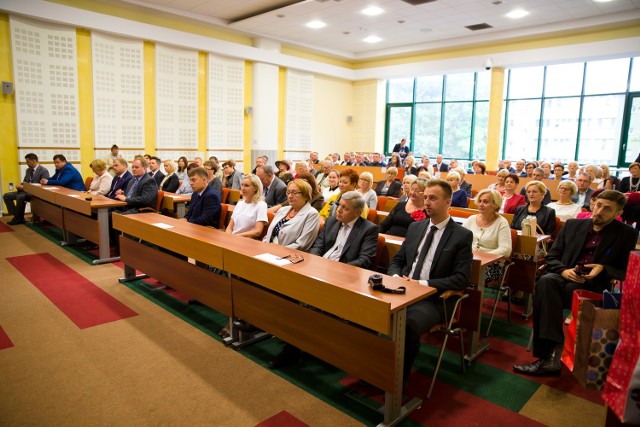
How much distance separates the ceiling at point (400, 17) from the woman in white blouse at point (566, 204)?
590cm

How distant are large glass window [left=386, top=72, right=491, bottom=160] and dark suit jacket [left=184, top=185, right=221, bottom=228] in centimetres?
1084

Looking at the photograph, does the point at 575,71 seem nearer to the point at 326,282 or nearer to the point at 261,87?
the point at 261,87

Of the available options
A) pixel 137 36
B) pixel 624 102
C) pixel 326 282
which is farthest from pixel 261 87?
pixel 326 282

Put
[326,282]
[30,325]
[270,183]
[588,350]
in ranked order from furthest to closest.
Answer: [270,183], [30,325], [326,282], [588,350]

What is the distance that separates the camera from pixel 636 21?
987 centimetres

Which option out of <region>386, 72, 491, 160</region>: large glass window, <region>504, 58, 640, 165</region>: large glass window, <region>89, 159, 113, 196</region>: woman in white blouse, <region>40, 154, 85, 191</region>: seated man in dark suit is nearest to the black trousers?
<region>89, 159, 113, 196</region>: woman in white blouse

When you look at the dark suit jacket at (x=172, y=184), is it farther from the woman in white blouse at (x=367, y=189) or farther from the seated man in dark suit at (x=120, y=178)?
the woman in white blouse at (x=367, y=189)

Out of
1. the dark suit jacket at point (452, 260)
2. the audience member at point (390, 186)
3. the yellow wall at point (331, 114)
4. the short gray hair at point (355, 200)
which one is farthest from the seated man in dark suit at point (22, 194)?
the yellow wall at point (331, 114)

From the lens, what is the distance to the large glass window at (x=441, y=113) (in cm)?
1376

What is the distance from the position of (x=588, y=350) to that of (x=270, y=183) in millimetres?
5397

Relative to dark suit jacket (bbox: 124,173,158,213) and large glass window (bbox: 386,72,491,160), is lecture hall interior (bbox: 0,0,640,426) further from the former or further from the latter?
dark suit jacket (bbox: 124,173,158,213)

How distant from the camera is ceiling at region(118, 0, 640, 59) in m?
9.50

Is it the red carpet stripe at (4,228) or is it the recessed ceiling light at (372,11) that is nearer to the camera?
the red carpet stripe at (4,228)

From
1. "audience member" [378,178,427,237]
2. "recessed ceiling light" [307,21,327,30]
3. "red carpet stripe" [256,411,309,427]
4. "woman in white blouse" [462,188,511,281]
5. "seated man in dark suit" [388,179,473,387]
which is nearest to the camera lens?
"red carpet stripe" [256,411,309,427]
